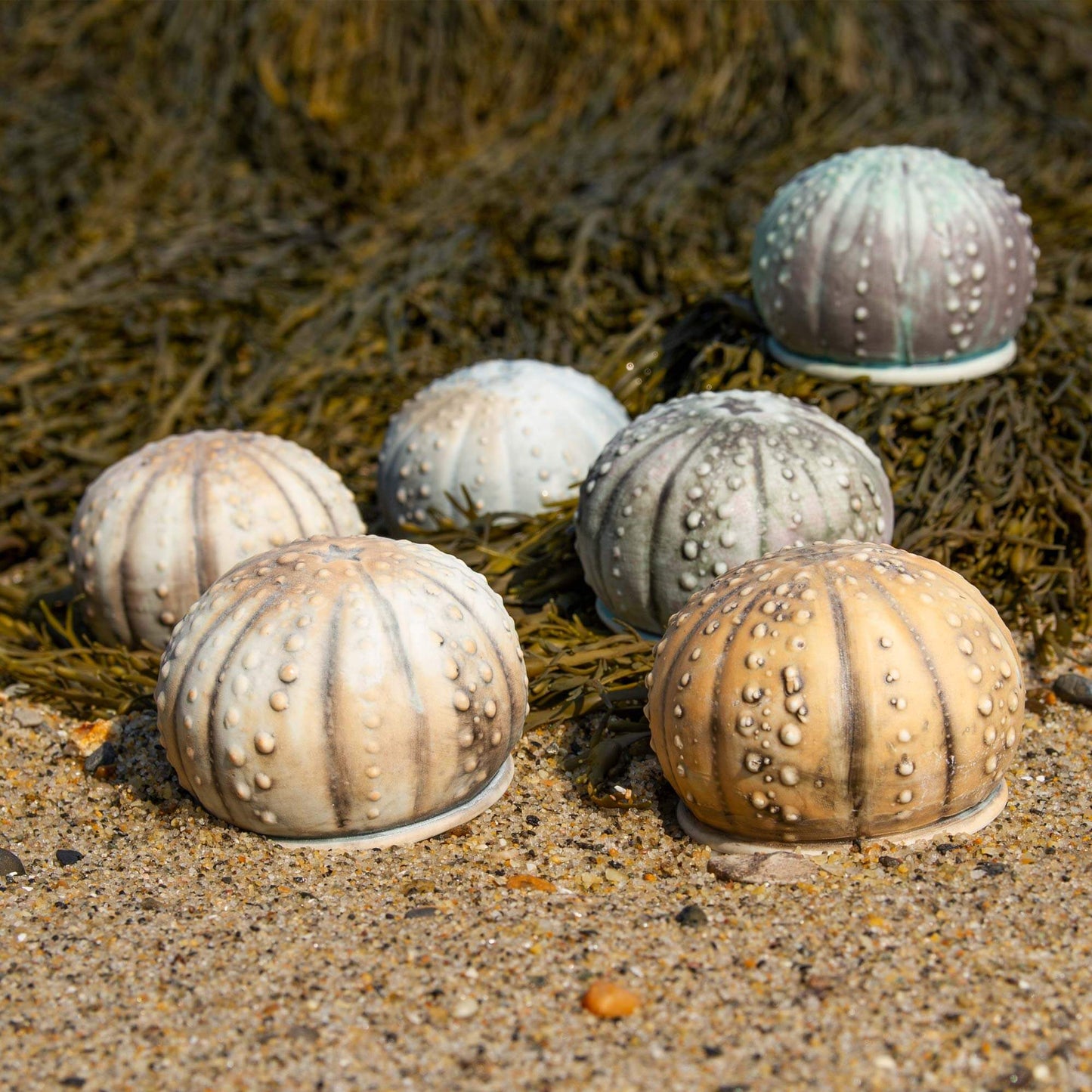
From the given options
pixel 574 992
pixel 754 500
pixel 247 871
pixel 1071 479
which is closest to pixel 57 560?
pixel 247 871

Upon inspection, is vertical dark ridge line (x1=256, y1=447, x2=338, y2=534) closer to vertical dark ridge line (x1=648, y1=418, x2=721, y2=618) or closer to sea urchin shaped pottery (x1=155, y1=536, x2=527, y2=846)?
sea urchin shaped pottery (x1=155, y1=536, x2=527, y2=846)

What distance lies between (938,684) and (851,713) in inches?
8.4

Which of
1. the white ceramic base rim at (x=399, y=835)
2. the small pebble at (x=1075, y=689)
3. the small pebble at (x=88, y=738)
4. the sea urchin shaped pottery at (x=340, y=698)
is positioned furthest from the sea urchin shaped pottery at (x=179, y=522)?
the small pebble at (x=1075, y=689)

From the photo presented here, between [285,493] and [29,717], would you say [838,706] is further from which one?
[29,717]

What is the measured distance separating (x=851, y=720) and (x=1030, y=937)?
57 cm

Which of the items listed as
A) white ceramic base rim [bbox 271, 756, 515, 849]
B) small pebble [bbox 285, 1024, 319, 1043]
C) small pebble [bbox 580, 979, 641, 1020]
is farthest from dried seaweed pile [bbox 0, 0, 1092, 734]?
small pebble [bbox 285, 1024, 319, 1043]

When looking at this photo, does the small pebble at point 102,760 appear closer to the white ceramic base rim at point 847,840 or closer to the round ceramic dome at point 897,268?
the white ceramic base rim at point 847,840

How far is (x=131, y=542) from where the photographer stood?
4172 millimetres

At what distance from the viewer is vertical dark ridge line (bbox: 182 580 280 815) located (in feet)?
10.7

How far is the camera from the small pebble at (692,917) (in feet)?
9.73

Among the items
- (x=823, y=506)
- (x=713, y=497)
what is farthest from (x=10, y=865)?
(x=823, y=506)

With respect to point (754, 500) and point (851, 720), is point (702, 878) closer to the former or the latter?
point (851, 720)

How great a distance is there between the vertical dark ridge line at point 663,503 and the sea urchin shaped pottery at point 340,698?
68cm

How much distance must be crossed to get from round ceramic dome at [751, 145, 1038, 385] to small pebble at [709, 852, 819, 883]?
7.42 feet
